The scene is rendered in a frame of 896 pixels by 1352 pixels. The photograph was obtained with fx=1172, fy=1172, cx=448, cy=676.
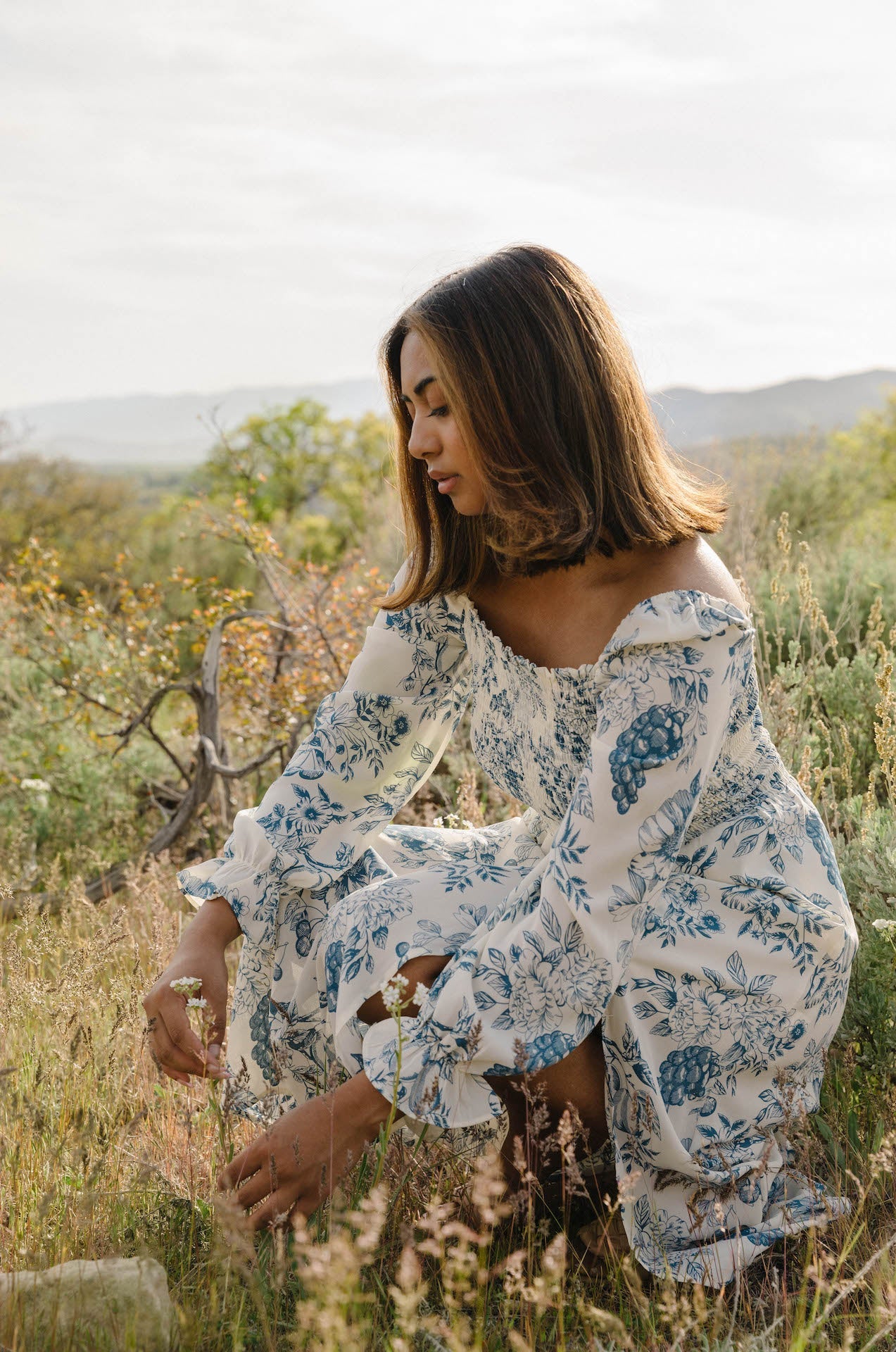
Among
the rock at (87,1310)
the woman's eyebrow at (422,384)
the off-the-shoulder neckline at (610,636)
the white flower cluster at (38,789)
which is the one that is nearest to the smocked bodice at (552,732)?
the off-the-shoulder neckline at (610,636)

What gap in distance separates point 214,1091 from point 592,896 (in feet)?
2.30

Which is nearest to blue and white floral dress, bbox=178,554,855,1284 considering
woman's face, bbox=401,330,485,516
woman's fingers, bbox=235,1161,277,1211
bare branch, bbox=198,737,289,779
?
woman's fingers, bbox=235,1161,277,1211

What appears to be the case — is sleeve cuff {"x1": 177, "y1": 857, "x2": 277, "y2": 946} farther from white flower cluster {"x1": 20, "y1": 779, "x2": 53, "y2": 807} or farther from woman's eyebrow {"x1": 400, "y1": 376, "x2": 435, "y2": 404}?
white flower cluster {"x1": 20, "y1": 779, "x2": 53, "y2": 807}

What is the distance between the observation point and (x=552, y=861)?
1611 millimetres

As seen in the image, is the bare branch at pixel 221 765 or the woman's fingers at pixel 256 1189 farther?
the bare branch at pixel 221 765

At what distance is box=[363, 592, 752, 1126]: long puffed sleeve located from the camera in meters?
1.52

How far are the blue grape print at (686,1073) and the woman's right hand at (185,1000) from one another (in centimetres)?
64

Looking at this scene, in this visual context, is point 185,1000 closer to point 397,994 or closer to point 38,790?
point 397,994

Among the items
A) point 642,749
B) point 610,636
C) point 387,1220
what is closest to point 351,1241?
point 387,1220

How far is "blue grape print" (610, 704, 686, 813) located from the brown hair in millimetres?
318

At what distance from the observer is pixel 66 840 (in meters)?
4.52

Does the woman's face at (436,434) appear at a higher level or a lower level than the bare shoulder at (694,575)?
higher

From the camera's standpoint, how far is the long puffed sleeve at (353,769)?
1953mm

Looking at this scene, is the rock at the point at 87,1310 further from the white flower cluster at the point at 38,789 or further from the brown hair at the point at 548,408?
the white flower cluster at the point at 38,789
